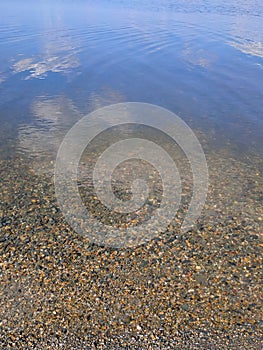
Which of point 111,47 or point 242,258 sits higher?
point 242,258

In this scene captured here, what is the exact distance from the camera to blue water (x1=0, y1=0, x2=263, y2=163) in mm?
12266

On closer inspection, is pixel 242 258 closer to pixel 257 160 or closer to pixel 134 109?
pixel 257 160

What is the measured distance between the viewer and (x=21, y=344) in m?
4.94

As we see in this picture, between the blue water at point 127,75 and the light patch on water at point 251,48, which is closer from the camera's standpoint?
the blue water at point 127,75

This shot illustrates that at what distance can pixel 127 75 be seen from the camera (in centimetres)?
1794

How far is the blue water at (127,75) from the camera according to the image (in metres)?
12.3

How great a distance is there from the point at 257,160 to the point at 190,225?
13.5 feet

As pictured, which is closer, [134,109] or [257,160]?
[257,160]

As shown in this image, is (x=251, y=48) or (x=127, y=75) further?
(x=251, y=48)

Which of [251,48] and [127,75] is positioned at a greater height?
[127,75]

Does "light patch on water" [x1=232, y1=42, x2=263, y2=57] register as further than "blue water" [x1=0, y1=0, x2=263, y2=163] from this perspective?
Yes

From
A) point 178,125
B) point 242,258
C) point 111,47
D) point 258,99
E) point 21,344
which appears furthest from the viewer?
point 111,47

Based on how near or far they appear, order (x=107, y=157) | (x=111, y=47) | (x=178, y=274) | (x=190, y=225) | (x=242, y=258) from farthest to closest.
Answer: (x=111, y=47) < (x=107, y=157) < (x=190, y=225) < (x=242, y=258) < (x=178, y=274)

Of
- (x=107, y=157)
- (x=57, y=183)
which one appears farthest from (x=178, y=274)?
(x=107, y=157)
